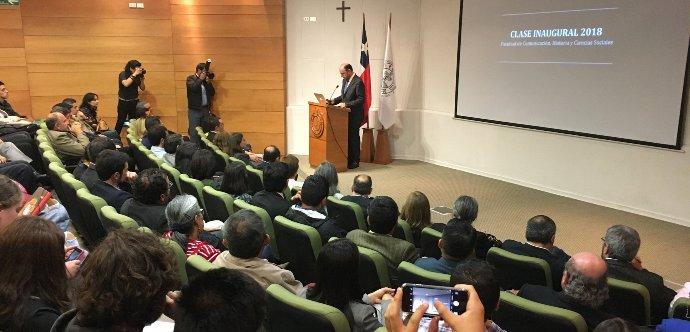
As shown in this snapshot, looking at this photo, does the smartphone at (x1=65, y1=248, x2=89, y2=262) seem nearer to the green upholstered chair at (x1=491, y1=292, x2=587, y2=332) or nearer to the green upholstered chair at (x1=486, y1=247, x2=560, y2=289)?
the green upholstered chair at (x1=491, y1=292, x2=587, y2=332)

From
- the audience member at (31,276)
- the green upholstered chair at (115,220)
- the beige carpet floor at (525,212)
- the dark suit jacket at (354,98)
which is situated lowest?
the beige carpet floor at (525,212)

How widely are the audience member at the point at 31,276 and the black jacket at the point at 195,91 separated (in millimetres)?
7320

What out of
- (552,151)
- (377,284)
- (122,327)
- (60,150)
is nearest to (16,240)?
(122,327)

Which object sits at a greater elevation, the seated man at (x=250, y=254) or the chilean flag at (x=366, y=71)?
the chilean flag at (x=366, y=71)

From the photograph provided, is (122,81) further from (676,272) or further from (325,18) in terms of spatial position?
(676,272)

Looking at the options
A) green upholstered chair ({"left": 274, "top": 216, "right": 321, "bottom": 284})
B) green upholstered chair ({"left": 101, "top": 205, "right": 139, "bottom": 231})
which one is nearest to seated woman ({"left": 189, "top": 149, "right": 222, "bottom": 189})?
green upholstered chair ({"left": 274, "top": 216, "right": 321, "bottom": 284})

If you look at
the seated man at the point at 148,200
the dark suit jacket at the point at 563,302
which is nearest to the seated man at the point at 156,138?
the seated man at the point at 148,200

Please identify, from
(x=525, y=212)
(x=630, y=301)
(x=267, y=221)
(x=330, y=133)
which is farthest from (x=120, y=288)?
(x=330, y=133)

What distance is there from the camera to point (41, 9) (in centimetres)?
866

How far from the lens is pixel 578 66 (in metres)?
6.73

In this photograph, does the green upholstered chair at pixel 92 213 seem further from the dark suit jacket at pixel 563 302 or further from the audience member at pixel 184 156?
the dark suit jacket at pixel 563 302

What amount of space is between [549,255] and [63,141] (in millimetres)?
4901

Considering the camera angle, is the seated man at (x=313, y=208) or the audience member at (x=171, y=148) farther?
the audience member at (x=171, y=148)

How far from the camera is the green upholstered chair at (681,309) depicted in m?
2.55
